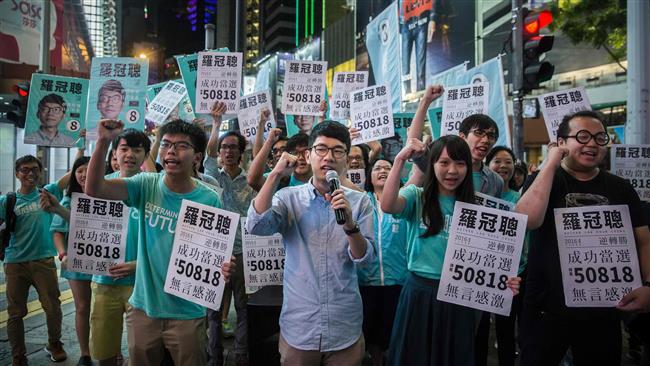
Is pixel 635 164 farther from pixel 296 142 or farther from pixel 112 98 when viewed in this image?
pixel 112 98

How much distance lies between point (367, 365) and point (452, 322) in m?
2.19

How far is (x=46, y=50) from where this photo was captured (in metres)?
10.6

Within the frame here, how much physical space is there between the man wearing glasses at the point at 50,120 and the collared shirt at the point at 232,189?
252cm

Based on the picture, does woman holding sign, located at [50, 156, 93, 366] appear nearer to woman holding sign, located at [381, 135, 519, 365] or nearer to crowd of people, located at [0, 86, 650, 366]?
crowd of people, located at [0, 86, 650, 366]

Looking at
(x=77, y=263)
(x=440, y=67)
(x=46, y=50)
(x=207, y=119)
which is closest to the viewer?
(x=77, y=263)


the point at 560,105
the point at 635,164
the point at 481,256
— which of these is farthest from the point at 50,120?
the point at 635,164

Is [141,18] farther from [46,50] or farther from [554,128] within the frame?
[554,128]

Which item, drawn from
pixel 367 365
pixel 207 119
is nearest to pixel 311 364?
pixel 367 365

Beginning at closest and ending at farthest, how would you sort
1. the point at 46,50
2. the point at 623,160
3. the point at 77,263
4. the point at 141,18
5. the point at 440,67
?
the point at 77,263 → the point at 623,160 → the point at 46,50 → the point at 440,67 → the point at 141,18

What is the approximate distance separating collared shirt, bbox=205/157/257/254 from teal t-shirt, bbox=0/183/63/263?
1.79 meters

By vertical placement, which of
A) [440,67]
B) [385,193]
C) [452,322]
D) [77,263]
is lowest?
[452,322]

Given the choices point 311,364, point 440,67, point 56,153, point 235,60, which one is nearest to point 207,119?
point 235,60

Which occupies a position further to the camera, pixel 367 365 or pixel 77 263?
pixel 367 365

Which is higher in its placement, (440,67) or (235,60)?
(440,67)
